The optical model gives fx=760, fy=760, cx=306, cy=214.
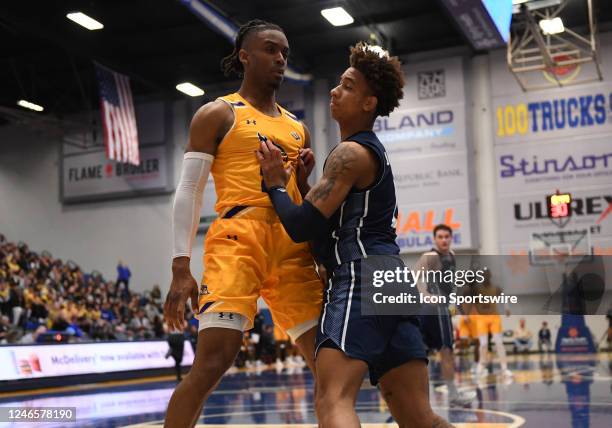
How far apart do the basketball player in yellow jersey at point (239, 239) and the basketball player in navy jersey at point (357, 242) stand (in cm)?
27

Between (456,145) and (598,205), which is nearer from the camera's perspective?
(598,205)

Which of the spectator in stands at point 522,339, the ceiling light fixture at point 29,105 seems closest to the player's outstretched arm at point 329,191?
the spectator in stands at point 522,339

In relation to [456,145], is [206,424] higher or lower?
lower

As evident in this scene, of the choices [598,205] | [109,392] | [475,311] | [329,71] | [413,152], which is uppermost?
[329,71]

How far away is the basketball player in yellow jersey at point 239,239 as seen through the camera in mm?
3293

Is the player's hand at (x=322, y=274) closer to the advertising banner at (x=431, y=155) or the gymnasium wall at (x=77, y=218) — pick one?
the advertising banner at (x=431, y=155)

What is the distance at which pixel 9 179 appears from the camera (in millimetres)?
26797

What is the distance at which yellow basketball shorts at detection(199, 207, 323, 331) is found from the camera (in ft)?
10.9

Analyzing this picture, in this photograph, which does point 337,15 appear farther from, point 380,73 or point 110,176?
point 380,73

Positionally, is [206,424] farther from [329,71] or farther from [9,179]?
[9,179]

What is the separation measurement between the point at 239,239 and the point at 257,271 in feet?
0.54

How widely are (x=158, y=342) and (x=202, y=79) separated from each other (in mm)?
10993

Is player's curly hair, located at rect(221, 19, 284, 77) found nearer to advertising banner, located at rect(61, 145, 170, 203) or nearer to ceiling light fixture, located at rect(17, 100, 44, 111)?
ceiling light fixture, located at rect(17, 100, 44, 111)

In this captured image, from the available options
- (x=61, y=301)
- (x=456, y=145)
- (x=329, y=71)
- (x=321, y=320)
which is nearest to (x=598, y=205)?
(x=456, y=145)
